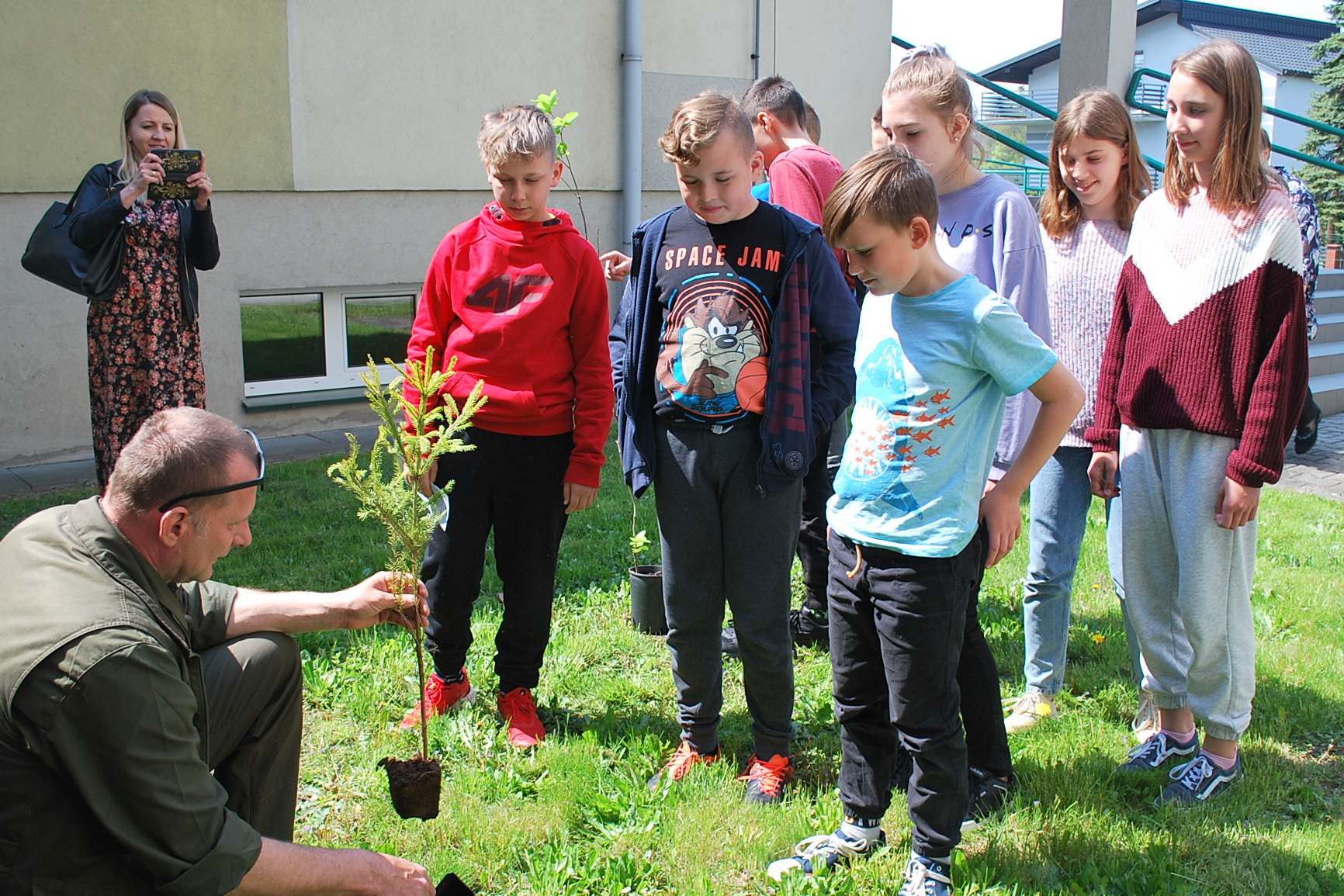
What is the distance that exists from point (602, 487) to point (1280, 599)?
3.76 m

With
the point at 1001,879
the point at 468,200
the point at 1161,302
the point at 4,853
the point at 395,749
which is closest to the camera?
the point at 4,853

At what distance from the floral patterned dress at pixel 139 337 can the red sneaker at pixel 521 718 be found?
2.70m

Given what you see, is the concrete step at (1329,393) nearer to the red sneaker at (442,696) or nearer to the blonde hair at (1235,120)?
the blonde hair at (1235,120)

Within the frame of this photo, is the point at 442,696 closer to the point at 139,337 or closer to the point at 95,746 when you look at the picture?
the point at 95,746

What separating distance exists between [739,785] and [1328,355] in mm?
8749

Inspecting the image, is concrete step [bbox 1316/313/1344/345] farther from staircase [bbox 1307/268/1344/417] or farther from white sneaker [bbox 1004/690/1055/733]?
white sneaker [bbox 1004/690/1055/733]

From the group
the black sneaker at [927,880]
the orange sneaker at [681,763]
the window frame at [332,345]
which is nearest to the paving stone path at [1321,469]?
the orange sneaker at [681,763]

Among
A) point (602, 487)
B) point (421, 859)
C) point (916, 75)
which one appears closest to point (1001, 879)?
point (421, 859)

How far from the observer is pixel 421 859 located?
2.90 meters

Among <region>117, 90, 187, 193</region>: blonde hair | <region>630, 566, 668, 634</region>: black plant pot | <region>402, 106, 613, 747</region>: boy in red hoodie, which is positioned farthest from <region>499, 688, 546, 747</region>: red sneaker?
<region>117, 90, 187, 193</region>: blonde hair

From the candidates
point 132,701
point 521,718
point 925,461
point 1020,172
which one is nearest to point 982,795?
point 925,461

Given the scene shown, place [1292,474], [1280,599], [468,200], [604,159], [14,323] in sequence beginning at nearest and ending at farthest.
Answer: [1280,599] < [14,323] < [1292,474] < [468,200] < [604,159]

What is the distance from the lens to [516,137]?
3268 mm

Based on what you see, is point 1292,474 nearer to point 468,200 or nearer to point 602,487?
point 602,487
